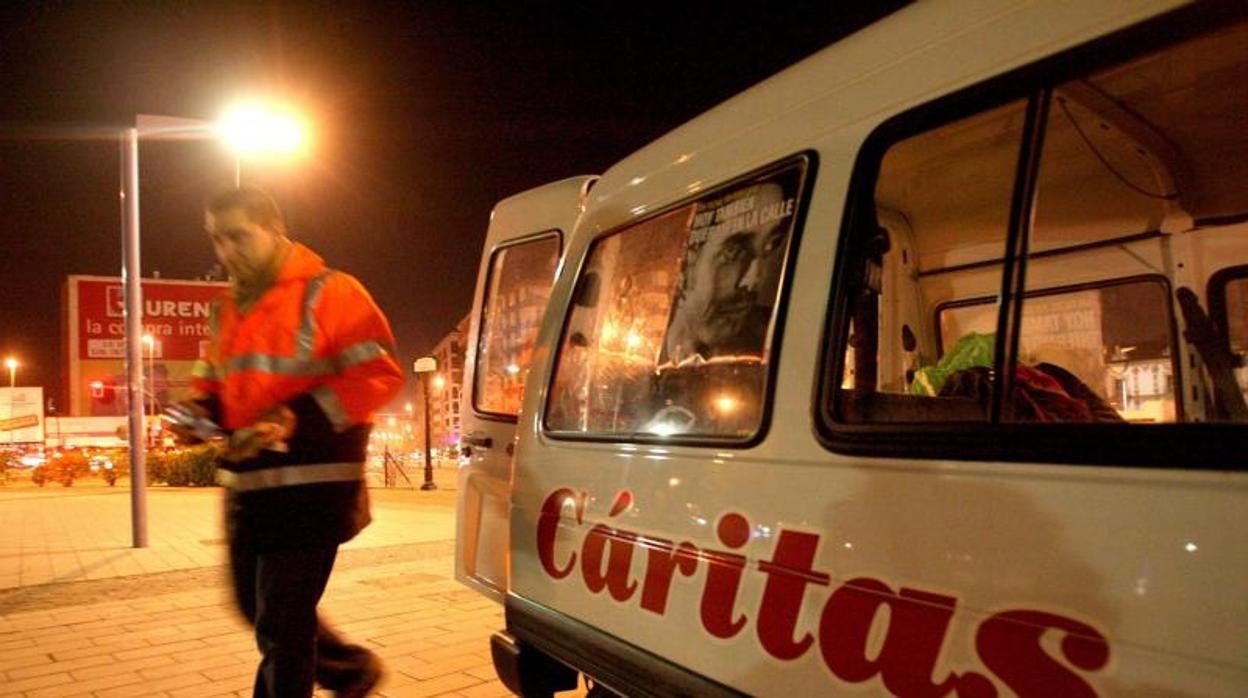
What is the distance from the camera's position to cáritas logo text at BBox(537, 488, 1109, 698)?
4.42 ft

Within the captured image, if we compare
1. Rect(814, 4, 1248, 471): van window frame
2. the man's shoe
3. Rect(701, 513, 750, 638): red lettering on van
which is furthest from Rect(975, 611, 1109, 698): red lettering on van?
the man's shoe

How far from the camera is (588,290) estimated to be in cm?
298

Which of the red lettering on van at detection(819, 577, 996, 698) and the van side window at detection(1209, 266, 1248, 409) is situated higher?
the van side window at detection(1209, 266, 1248, 409)

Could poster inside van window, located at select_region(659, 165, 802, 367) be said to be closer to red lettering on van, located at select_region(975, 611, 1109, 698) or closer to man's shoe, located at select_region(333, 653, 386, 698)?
red lettering on van, located at select_region(975, 611, 1109, 698)

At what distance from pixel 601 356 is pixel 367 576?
4.98 m

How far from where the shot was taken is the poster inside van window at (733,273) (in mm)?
2078

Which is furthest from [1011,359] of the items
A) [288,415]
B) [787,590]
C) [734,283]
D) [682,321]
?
[288,415]

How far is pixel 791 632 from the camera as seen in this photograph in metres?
1.80

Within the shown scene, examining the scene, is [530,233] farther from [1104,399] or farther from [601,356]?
[1104,399]

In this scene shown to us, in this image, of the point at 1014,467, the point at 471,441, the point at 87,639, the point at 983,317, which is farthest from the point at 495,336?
the point at 1014,467

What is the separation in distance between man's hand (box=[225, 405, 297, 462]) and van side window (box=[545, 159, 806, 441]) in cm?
85

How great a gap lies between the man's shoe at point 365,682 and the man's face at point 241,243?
4.73 feet

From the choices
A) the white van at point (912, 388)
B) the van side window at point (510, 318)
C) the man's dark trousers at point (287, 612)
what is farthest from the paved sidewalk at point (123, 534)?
the white van at point (912, 388)

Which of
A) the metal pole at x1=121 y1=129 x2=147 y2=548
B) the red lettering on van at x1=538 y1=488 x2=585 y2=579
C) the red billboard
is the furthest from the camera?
the red billboard
